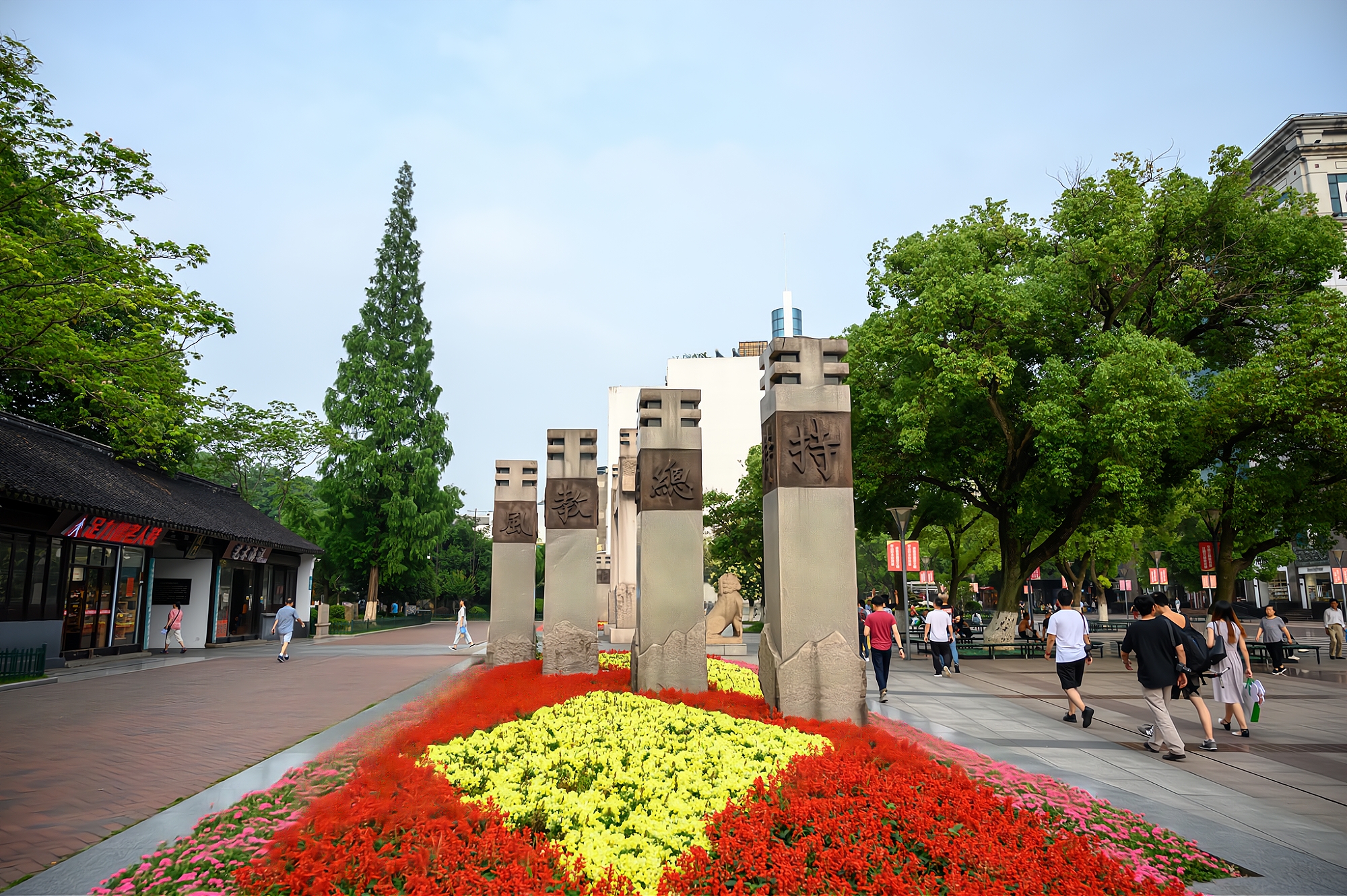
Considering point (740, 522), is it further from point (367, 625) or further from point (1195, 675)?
point (1195, 675)

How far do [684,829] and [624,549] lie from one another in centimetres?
2216

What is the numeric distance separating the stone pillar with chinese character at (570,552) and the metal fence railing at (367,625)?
23773 mm

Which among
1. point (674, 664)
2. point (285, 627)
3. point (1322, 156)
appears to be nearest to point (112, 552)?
point (285, 627)

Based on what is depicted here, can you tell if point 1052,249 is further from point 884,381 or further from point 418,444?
point 418,444

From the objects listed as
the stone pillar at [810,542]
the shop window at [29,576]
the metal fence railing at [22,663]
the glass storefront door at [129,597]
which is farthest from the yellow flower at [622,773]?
the glass storefront door at [129,597]

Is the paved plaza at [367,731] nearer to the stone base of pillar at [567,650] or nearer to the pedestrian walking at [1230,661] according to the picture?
the pedestrian walking at [1230,661]

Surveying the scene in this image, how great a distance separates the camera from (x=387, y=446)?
43.7m

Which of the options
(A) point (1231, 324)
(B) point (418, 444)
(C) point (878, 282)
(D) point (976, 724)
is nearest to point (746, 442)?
(B) point (418, 444)

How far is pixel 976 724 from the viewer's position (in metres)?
10.5

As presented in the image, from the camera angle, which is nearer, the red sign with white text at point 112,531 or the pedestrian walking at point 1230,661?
the pedestrian walking at point 1230,661

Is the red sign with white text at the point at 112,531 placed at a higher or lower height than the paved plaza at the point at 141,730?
higher

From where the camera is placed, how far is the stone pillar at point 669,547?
10.2m

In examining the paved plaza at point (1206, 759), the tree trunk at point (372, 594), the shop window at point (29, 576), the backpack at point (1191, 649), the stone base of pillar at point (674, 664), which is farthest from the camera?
the tree trunk at point (372, 594)

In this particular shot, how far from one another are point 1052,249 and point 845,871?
76.8 feet
